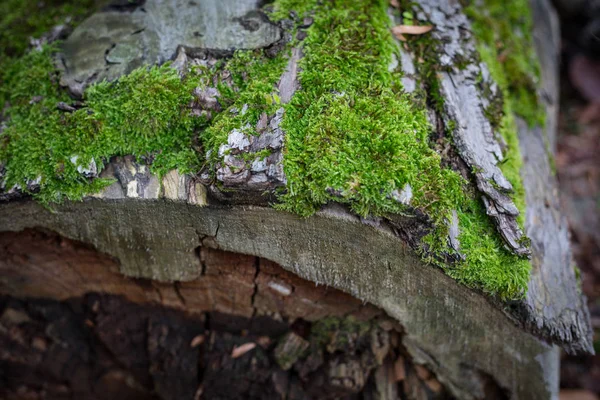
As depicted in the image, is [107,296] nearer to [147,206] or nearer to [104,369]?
[104,369]

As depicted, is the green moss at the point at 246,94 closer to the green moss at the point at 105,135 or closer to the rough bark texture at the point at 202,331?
the green moss at the point at 105,135

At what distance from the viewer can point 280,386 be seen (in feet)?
8.14

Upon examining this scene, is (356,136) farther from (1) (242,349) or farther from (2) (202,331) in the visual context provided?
(2) (202,331)

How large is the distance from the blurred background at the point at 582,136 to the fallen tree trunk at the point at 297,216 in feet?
5.58

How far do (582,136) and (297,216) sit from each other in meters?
4.04

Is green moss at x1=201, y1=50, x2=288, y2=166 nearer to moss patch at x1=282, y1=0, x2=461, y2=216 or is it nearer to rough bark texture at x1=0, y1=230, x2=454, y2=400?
moss patch at x1=282, y1=0, x2=461, y2=216

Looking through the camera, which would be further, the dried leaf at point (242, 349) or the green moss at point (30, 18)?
the dried leaf at point (242, 349)

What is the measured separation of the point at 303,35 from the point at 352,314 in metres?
1.31

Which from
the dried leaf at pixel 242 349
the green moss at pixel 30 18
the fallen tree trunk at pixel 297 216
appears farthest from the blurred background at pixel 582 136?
the green moss at pixel 30 18

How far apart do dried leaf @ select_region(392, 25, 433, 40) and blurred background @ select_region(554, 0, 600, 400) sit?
2197 mm

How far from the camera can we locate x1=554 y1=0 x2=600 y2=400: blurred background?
390 cm

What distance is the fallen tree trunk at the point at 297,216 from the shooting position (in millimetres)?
1776

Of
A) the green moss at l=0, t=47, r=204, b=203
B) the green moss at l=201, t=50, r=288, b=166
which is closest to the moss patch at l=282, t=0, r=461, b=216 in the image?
the green moss at l=201, t=50, r=288, b=166

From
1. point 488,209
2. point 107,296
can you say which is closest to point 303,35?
point 488,209
